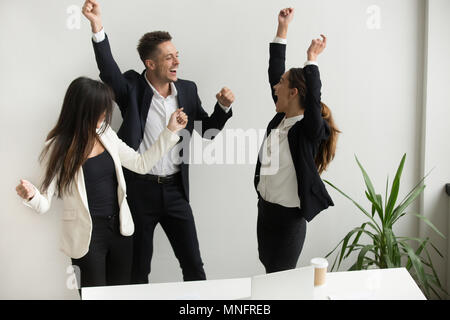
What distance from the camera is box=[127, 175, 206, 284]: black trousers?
111 inches

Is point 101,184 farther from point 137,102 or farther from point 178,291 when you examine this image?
point 178,291

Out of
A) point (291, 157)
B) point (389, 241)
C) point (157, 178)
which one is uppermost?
point (291, 157)

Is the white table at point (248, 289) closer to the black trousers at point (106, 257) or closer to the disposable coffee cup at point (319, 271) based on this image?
the disposable coffee cup at point (319, 271)

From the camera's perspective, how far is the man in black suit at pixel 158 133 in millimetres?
2744

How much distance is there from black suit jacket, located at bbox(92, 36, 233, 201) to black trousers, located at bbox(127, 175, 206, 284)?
79 millimetres

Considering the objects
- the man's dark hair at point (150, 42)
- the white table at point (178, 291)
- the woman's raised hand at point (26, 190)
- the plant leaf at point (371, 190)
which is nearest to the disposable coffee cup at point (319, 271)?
the white table at point (178, 291)

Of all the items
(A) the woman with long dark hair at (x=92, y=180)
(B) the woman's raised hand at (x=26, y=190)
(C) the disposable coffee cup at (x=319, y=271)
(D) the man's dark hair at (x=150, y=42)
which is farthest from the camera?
(D) the man's dark hair at (x=150, y=42)

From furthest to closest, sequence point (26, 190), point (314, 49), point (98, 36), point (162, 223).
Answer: point (162, 223), point (98, 36), point (314, 49), point (26, 190)

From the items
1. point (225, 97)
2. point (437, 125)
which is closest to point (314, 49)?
point (225, 97)

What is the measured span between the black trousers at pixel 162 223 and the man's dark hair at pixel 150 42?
709 millimetres

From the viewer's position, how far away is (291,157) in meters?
2.54

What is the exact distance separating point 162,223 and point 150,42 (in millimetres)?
1065
